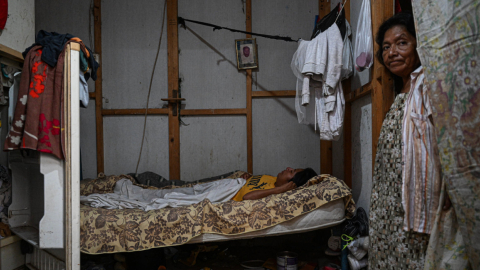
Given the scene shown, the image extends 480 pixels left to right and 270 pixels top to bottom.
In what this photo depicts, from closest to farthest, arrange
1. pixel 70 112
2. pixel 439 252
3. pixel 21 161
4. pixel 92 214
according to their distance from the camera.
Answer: pixel 439 252 < pixel 70 112 < pixel 92 214 < pixel 21 161

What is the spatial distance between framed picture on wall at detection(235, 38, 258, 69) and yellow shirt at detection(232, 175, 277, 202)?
4.54ft

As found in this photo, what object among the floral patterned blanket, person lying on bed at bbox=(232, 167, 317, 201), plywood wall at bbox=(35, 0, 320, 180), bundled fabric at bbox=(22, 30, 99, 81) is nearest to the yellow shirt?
person lying on bed at bbox=(232, 167, 317, 201)

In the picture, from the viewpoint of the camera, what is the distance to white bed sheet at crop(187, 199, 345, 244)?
6.51 ft

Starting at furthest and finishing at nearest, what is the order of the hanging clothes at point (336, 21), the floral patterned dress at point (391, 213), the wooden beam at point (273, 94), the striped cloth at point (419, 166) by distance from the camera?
the wooden beam at point (273, 94) → the hanging clothes at point (336, 21) → the floral patterned dress at point (391, 213) → the striped cloth at point (419, 166)

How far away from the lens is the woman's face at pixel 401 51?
1.46 m

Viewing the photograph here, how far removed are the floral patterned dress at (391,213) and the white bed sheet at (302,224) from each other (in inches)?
18.6

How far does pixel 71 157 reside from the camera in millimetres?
1765

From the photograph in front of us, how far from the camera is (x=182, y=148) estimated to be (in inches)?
132

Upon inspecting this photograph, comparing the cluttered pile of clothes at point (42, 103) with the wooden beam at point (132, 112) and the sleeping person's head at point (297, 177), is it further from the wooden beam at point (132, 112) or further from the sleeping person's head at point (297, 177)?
the sleeping person's head at point (297, 177)

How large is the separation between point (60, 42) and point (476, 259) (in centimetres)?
240

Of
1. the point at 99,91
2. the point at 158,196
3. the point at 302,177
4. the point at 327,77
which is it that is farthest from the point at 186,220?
the point at 99,91

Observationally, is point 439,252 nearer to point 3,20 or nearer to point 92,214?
point 92,214

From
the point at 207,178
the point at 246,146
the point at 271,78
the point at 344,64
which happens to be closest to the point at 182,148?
the point at 207,178

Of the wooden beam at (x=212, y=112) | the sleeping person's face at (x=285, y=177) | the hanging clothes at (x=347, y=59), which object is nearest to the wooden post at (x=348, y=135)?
the hanging clothes at (x=347, y=59)
